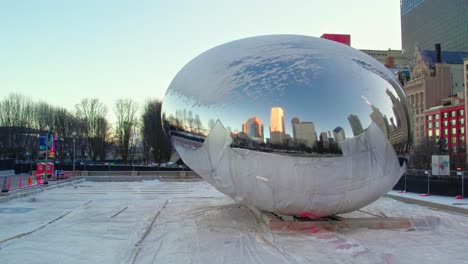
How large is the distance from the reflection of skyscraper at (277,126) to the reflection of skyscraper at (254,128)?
25 centimetres

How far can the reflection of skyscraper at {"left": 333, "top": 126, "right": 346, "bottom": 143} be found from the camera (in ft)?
29.4

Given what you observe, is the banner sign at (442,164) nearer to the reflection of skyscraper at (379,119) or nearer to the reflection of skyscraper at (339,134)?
the reflection of skyscraper at (379,119)

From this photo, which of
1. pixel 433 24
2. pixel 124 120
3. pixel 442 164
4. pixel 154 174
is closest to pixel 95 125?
pixel 124 120

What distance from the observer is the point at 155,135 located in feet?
209

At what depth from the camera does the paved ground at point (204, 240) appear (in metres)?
8.31

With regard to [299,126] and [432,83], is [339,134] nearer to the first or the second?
[299,126]

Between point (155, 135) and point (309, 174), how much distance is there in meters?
56.3

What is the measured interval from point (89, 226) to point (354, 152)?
737cm

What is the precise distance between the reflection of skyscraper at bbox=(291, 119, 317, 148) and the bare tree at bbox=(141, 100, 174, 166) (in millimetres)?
53483

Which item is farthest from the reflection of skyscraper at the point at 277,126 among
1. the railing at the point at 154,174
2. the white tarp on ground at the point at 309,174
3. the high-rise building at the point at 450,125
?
the high-rise building at the point at 450,125

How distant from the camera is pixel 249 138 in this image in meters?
9.37

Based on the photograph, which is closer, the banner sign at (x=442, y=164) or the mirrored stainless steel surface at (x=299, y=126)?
the mirrored stainless steel surface at (x=299, y=126)

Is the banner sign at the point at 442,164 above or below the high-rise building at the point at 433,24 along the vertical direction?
below

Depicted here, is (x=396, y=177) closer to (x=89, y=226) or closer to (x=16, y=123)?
(x=89, y=226)
